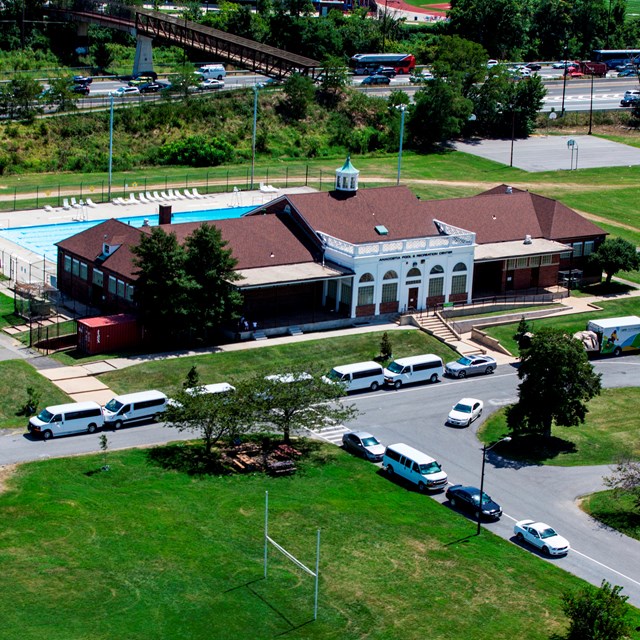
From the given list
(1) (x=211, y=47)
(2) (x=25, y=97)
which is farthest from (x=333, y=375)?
(1) (x=211, y=47)

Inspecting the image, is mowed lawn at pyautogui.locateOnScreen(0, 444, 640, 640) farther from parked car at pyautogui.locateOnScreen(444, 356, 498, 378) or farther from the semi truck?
the semi truck

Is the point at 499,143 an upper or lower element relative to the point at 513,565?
upper

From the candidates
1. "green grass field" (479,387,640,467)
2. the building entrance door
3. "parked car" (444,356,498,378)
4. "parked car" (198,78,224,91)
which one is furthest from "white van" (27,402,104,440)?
"parked car" (198,78,224,91)

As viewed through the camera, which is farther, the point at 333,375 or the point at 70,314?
the point at 70,314

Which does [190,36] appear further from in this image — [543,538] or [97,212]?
[543,538]

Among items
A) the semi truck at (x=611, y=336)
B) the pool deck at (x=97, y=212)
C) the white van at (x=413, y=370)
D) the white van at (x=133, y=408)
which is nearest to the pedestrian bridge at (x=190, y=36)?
the pool deck at (x=97, y=212)

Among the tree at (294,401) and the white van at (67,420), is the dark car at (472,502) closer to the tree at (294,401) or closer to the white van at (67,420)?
the tree at (294,401)

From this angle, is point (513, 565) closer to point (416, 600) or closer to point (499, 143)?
point (416, 600)

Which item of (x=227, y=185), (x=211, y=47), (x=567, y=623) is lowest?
(x=567, y=623)
